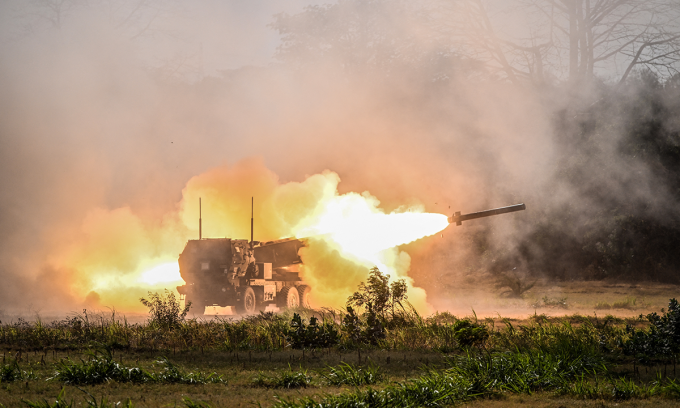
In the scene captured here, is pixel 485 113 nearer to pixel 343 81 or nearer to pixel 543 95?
pixel 543 95

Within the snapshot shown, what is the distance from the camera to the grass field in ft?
28.6

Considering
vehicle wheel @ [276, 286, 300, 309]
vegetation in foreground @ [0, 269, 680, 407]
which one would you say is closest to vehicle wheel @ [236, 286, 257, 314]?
vehicle wheel @ [276, 286, 300, 309]

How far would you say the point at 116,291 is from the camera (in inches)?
1233

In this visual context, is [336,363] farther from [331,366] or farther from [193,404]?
[193,404]

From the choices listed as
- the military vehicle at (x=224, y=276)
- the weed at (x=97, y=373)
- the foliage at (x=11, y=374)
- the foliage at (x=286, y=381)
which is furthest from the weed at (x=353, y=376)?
the military vehicle at (x=224, y=276)

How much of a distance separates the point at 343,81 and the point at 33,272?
24215mm

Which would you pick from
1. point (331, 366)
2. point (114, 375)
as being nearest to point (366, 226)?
point (331, 366)

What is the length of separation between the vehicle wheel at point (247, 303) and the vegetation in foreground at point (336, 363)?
8.31 metres

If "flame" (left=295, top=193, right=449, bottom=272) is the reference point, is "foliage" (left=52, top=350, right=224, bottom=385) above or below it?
below

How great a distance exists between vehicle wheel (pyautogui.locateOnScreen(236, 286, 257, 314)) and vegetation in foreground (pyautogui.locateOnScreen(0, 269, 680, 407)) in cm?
831

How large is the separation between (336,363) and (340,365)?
102cm

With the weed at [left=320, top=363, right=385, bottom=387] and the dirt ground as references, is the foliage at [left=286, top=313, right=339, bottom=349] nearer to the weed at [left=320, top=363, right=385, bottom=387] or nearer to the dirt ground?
the weed at [left=320, top=363, right=385, bottom=387]

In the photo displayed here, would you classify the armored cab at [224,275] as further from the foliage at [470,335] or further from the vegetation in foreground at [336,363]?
the foliage at [470,335]

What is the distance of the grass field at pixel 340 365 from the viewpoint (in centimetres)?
873
